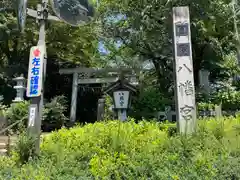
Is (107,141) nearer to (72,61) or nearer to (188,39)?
(188,39)

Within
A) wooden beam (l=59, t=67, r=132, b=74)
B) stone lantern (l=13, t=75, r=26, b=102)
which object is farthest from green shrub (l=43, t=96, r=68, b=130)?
wooden beam (l=59, t=67, r=132, b=74)

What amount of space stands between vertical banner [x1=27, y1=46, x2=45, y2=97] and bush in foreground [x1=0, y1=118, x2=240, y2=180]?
35.3 inches

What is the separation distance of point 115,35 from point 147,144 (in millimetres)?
8417

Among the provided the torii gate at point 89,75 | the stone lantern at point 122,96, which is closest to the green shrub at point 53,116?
the torii gate at point 89,75

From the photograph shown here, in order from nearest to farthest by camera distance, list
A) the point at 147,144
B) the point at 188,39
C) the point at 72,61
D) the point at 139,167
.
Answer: the point at 139,167 → the point at 147,144 → the point at 188,39 → the point at 72,61

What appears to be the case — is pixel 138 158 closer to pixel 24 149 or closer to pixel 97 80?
pixel 24 149

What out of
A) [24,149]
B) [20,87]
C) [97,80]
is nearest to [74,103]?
[97,80]

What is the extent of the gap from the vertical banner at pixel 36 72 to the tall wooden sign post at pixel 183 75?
238 centimetres

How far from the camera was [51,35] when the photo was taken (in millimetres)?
12688

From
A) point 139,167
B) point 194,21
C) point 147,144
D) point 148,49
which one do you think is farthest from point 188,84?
point 148,49

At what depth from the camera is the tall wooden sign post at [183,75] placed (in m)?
5.02

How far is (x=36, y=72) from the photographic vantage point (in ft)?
15.6

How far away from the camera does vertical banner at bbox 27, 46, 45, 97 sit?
15.3ft

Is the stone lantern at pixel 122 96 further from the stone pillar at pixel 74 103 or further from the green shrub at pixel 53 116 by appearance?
the stone pillar at pixel 74 103
